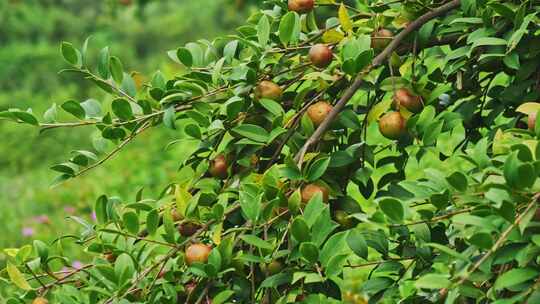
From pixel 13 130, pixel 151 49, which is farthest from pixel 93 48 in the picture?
pixel 13 130

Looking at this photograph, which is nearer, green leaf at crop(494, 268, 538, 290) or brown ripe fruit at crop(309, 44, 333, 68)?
green leaf at crop(494, 268, 538, 290)

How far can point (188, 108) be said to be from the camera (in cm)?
146

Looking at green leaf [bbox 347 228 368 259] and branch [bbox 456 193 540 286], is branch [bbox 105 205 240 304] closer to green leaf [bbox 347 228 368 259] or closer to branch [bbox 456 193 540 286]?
green leaf [bbox 347 228 368 259]

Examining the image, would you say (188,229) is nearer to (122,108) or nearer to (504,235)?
(122,108)

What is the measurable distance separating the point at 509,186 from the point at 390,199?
0.14m

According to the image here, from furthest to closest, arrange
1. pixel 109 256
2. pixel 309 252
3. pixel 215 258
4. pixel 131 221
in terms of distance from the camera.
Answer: pixel 109 256
pixel 131 221
pixel 215 258
pixel 309 252

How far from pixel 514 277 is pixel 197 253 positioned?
472mm

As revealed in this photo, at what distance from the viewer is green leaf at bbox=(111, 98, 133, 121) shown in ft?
4.64

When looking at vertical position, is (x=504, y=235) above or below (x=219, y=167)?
above

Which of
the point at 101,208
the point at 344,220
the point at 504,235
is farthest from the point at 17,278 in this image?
the point at 504,235

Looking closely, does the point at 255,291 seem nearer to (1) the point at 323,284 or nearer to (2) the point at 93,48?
(1) the point at 323,284

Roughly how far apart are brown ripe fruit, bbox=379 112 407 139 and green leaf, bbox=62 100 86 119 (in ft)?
1.62

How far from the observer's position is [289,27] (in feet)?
4.59

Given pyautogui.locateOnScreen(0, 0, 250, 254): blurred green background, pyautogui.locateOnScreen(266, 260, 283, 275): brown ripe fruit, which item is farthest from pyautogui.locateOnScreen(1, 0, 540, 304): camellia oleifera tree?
pyautogui.locateOnScreen(0, 0, 250, 254): blurred green background
